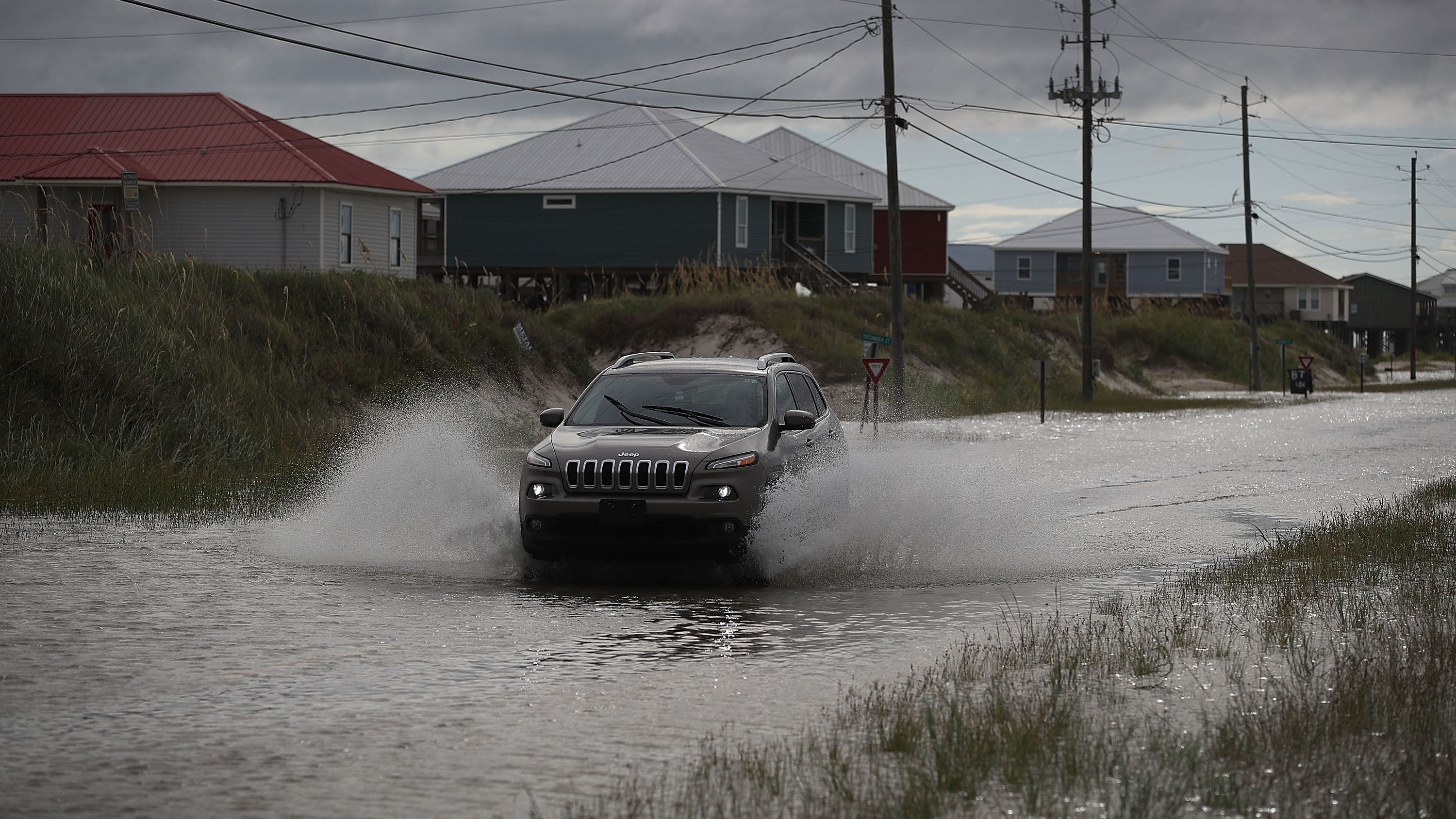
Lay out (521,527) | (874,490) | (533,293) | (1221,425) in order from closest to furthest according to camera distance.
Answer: (521,527) < (874,490) < (1221,425) < (533,293)

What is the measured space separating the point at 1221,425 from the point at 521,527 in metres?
26.7

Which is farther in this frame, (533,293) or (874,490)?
(533,293)

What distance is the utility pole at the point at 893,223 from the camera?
34031mm

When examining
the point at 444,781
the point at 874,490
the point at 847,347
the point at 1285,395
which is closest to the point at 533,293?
the point at 847,347

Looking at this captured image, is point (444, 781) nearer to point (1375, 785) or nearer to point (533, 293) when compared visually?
point (1375, 785)

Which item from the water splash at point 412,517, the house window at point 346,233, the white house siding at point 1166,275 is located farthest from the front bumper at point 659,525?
the white house siding at point 1166,275

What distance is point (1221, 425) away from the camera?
3547cm

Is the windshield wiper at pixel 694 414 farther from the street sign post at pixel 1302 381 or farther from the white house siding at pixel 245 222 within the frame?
the street sign post at pixel 1302 381

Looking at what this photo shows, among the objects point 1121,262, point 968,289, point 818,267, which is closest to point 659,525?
point 818,267

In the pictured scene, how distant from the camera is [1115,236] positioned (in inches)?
3888

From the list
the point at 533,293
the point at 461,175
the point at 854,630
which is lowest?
the point at 854,630

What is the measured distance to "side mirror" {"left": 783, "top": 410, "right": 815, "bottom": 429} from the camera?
40.0 ft

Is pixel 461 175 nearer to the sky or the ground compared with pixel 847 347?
nearer to the sky

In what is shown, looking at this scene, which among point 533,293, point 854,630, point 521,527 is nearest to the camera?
point 854,630
